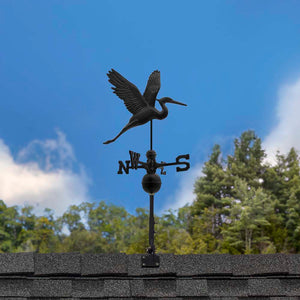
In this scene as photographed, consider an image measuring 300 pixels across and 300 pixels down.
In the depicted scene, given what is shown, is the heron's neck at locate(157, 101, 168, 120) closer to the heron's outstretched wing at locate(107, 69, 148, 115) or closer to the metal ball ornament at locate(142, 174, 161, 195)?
the heron's outstretched wing at locate(107, 69, 148, 115)

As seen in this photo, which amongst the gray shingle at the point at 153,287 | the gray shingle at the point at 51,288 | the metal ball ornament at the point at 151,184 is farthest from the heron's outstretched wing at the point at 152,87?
the gray shingle at the point at 51,288

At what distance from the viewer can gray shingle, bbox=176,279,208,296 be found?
1.78 metres

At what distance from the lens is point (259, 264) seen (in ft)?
6.14

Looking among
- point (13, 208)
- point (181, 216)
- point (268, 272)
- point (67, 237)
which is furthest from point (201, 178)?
point (268, 272)

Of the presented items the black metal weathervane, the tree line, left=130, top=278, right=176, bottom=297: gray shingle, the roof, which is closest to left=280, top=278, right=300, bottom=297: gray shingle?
the roof

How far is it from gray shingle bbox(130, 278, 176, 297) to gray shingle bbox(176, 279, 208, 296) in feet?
0.09

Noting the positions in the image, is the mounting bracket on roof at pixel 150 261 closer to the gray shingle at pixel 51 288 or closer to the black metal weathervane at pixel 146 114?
the black metal weathervane at pixel 146 114

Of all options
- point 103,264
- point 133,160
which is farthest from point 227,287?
point 133,160

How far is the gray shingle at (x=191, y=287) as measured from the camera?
178 centimetres

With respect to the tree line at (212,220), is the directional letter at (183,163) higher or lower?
lower

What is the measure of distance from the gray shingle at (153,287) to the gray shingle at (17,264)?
0.51m

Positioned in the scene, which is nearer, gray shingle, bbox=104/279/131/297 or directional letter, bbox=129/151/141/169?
gray shingle, bbox=104/279/131/297

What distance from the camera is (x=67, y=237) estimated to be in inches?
729

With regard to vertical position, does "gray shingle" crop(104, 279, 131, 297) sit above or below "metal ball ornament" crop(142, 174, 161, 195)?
below
